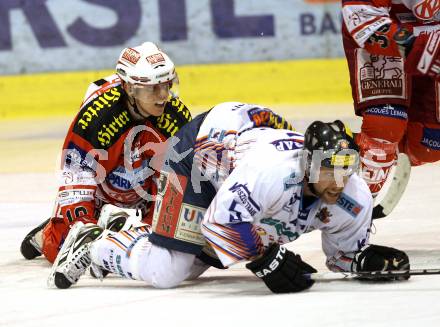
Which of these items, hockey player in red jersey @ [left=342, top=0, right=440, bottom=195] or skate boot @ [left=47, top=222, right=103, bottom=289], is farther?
hockey player in red jersey @ [left=342, top=0, right=440, bottom=195]

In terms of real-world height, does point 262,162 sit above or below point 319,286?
above

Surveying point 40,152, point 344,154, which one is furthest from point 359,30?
point 40,152

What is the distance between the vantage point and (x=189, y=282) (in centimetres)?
468

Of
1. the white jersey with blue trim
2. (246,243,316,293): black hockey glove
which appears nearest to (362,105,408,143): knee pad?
the white jersey with blue trim

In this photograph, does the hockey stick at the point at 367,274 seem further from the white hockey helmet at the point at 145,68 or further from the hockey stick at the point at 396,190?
the hockey stick at the point at 396,190

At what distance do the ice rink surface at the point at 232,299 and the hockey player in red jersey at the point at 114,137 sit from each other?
0.25 m

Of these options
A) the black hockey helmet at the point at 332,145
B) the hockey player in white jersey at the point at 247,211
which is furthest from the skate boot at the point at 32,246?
the black hockey helmet at the point at 332,145

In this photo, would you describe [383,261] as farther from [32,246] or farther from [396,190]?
[32,246]

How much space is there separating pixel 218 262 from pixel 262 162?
2.09 ft

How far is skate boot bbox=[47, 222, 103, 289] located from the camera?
4.61m

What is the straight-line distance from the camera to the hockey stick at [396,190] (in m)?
5.80

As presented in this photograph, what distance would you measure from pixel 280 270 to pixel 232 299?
0.20 metres

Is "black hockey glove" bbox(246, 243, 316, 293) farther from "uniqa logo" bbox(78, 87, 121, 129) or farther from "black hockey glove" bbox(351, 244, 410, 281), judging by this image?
"uniqa logo" bbox(78, 87, 121, 129)

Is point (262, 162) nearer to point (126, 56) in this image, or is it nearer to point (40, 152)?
point (126, 56)
